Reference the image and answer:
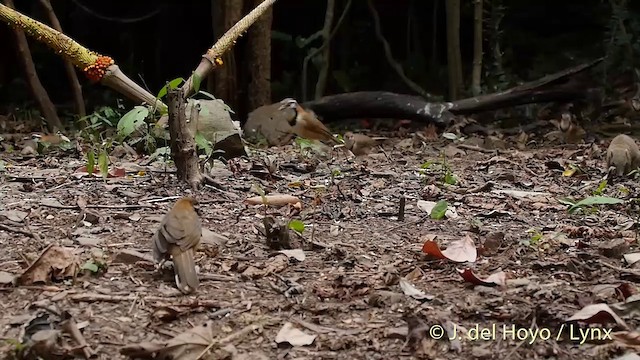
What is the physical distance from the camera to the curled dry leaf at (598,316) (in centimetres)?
243

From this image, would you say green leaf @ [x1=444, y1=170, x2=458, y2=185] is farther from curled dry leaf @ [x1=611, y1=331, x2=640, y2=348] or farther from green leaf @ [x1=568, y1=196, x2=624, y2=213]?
curled dry leaf @ [x1=611, y1=331, x2=640, y2=348]

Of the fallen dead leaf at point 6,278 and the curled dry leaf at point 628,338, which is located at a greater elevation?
the fallen dead leaf at point 6,278

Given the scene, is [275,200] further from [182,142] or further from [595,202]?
[595,202]

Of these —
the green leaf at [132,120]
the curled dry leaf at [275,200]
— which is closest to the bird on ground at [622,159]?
the curled dry leaf at [275,200]

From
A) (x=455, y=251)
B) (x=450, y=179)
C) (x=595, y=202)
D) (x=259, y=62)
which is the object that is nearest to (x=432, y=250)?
(x=455, y=251)

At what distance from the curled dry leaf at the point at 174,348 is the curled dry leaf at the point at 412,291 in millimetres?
751

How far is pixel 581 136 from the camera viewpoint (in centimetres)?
710

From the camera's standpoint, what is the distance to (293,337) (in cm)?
243

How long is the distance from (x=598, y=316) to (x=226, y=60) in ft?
19.6

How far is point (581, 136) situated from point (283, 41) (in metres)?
4.68

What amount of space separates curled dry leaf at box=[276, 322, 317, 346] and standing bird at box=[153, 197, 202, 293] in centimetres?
44

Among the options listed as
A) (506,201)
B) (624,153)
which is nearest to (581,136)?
(624,153)

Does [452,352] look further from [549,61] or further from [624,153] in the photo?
[549,61]

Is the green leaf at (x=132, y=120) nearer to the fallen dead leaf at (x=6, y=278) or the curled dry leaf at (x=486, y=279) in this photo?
the fallen dead leaf at (x=6, y=278)
